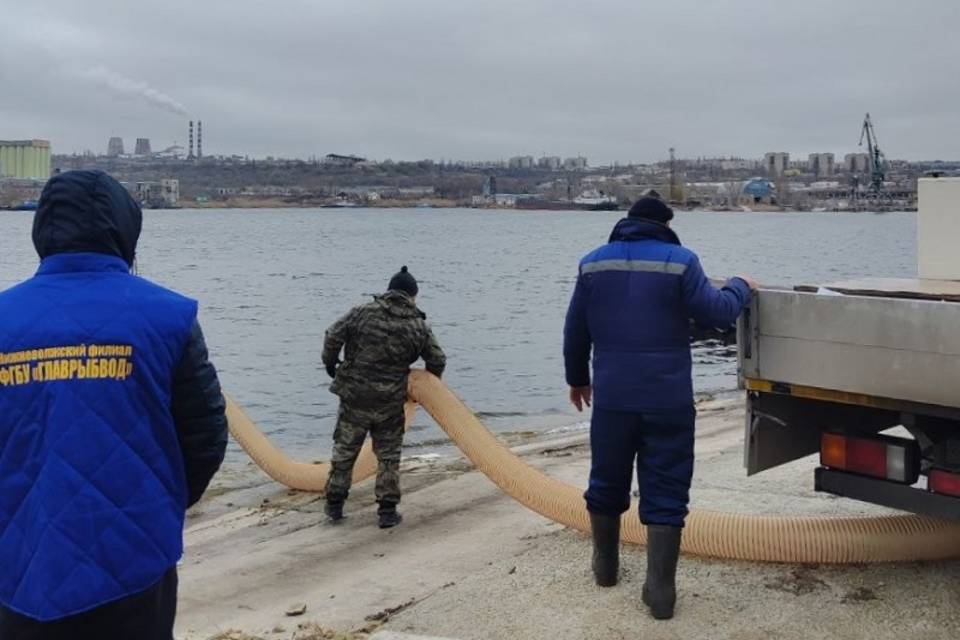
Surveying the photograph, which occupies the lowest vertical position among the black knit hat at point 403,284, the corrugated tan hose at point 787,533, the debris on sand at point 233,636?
the debris on sand at point 233,636

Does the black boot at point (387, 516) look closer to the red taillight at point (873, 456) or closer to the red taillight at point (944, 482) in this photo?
the red taillight at point (873, 456)

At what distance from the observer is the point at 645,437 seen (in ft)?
15.4

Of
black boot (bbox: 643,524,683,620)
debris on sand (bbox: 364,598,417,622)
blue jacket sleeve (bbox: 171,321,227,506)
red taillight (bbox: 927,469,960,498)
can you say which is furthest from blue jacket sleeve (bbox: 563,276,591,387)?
blue jacket sleeve (bbox: 171,321,227,506)

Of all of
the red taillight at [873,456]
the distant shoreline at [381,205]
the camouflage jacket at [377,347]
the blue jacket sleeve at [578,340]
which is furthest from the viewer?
the distant shoreline at [381,205]

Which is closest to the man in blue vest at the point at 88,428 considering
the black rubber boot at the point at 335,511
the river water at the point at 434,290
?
the black rubber boot at the point at 335,511

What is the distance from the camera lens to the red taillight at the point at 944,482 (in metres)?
4.34

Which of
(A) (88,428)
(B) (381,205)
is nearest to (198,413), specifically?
(A) (88,428)

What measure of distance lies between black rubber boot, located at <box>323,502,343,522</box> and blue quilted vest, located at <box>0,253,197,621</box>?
4768 mm

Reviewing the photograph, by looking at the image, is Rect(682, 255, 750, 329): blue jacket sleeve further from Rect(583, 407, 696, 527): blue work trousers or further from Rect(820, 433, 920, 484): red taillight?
Rect(820, 433, 920, 484): red taillight

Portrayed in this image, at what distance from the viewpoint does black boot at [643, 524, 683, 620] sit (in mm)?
4730

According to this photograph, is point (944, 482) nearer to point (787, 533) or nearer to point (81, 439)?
point (787, 533)

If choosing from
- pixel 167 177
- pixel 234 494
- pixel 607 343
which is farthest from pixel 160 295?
pixel 167 177

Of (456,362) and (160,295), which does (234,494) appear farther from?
(456,362)

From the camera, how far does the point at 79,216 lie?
A: 9.46 feet
